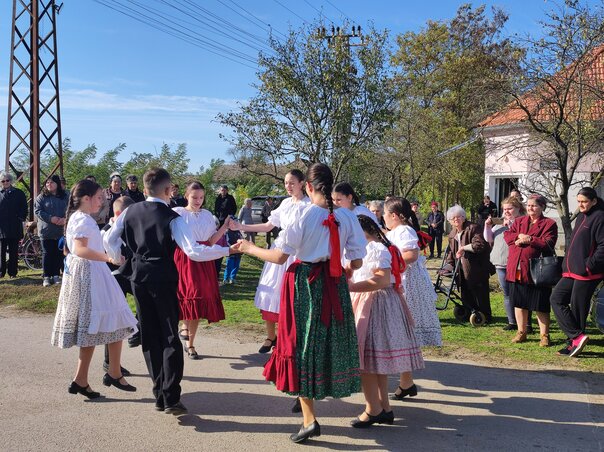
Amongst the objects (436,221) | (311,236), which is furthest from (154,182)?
(436,221)

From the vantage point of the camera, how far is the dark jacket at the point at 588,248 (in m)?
6.36

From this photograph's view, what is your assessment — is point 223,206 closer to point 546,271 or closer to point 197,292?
point 197,292

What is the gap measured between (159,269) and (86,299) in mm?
975

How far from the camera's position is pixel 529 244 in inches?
285

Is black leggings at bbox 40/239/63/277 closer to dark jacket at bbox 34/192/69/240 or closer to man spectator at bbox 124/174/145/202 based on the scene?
dark jacket at bbox 34/192/69/240

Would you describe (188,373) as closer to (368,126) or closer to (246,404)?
(246,404)

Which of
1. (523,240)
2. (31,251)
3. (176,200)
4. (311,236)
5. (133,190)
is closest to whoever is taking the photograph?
(311,236)

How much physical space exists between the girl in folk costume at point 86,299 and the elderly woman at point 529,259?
15.3ft

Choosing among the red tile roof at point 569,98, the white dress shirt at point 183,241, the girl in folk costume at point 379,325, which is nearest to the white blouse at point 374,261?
the girl in folk costume at point 379,325

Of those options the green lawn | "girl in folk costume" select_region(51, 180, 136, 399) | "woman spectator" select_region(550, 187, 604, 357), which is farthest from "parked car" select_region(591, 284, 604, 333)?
"girl in folk costume" select_region(51, 180, 136, 399)

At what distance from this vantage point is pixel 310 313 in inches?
166

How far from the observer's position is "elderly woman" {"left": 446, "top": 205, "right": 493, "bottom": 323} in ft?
27.7

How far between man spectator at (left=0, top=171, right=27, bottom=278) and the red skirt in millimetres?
6574

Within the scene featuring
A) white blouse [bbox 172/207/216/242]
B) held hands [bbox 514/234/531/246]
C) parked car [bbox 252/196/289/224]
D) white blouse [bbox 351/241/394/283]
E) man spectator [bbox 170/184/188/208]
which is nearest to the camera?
white blouse [bbox 351/241/394/283]
